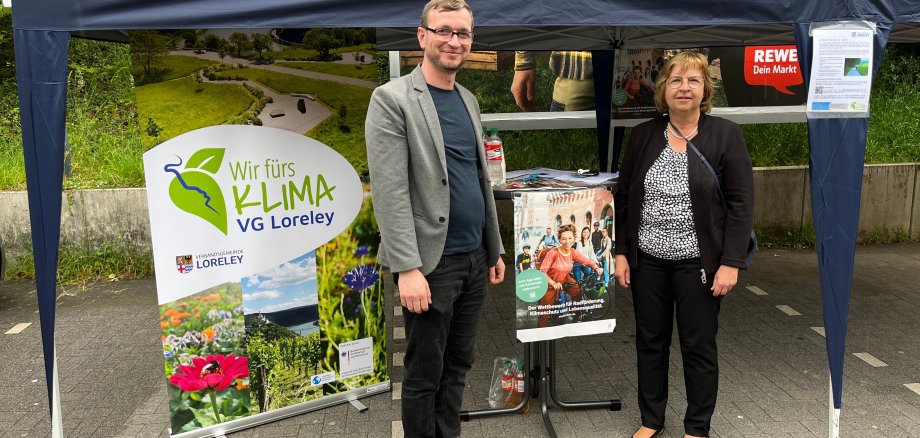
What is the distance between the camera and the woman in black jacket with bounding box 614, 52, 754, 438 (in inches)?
112

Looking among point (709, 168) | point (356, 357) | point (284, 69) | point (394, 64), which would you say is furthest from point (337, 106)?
→ point (394, 64)

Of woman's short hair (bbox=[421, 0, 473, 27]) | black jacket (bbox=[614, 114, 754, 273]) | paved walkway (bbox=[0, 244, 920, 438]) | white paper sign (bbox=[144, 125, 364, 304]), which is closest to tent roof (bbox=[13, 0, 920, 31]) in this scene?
woman's short hair (bbox=[421, 0, 473, 27])

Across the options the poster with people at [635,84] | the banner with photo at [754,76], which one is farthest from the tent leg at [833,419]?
the banner with photo at [754,76]

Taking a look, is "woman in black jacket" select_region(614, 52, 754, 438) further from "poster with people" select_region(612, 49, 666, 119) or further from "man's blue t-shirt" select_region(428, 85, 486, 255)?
"poster with people" select_region(612, 49, 666, 119)

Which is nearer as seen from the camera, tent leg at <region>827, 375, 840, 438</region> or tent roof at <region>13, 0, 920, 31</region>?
tent roof at <region>13, 0, 920, 31</region>

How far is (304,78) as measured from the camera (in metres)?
3.28

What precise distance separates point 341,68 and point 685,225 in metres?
1.69

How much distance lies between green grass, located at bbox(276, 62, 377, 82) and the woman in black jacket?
126 cm

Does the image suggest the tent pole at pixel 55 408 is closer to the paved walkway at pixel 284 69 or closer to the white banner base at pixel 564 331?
the paved walkway at pixel 284 69

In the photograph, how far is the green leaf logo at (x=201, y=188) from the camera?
3.00 meters

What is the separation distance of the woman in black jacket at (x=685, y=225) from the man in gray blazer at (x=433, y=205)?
684 mm

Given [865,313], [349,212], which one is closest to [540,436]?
[349,212]

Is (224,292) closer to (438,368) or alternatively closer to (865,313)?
(438,368)

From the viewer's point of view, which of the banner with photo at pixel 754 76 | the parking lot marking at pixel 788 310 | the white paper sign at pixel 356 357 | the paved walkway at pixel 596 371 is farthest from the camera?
the banner with photo at pixel 754 76
